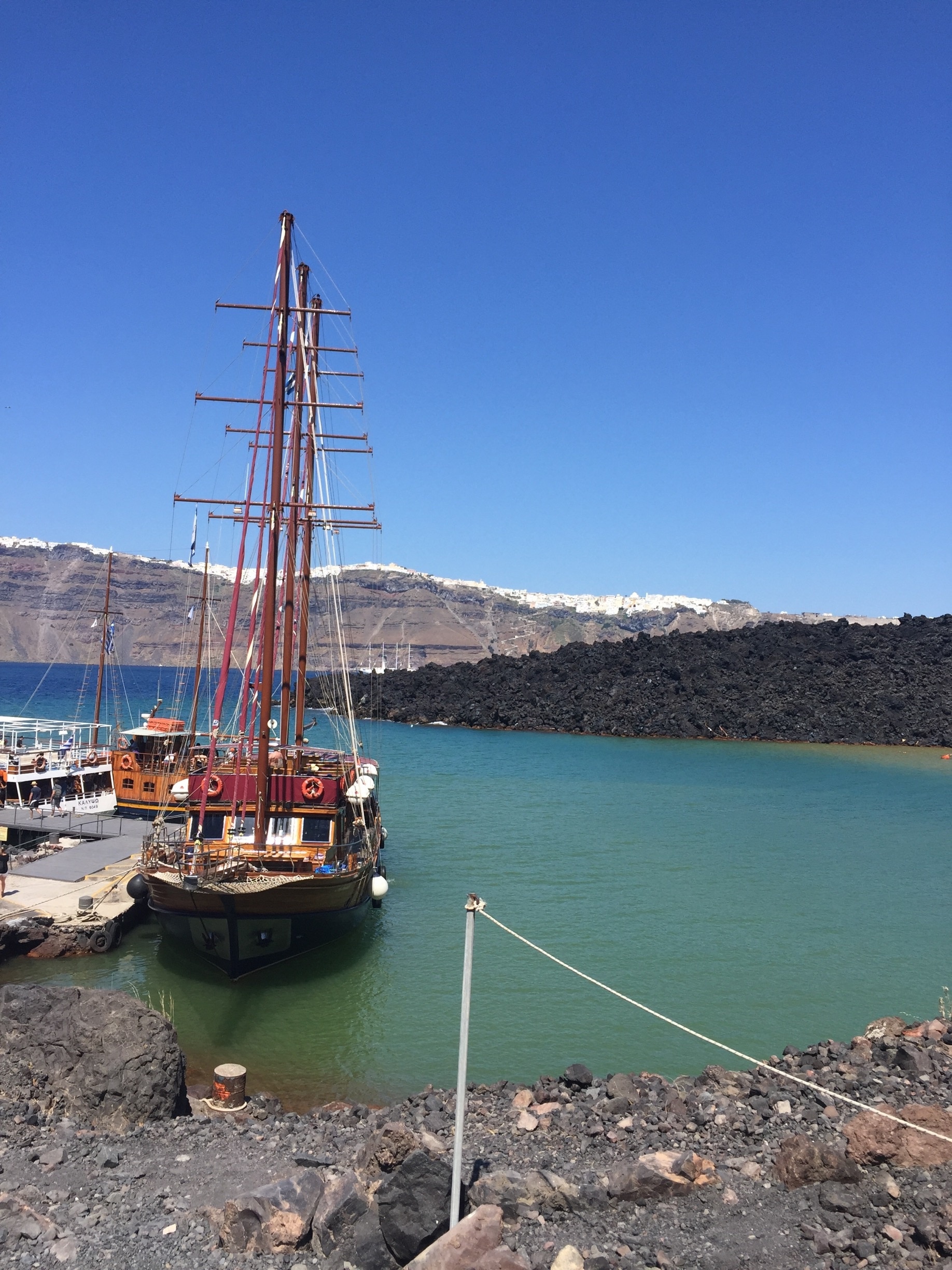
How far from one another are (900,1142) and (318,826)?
46.8 ft

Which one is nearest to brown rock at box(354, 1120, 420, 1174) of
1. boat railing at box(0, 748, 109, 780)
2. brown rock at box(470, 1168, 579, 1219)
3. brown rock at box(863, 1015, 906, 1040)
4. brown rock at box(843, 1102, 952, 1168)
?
brown rock at box(470, 1168, 579, 1219)

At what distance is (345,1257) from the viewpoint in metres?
7.97

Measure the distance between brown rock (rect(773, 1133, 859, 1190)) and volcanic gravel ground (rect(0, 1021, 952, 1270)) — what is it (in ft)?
0.30

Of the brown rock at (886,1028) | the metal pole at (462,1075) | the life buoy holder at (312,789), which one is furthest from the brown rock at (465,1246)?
the life buoy holder at (312,789)

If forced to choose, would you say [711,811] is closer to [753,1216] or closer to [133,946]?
[133,946]

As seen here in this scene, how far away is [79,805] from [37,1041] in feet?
71.3

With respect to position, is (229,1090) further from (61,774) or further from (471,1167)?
(61,774)

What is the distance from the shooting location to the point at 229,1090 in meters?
12.4

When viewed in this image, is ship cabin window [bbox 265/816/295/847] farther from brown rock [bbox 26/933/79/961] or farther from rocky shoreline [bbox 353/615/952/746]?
rocky shoreline [bbox 353/615/952/746]

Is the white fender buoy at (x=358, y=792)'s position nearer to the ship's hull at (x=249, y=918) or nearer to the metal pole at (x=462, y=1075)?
the ship's hull at (x=249, y=918)

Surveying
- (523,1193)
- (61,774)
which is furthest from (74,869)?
(523,1193)

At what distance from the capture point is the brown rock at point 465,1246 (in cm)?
728

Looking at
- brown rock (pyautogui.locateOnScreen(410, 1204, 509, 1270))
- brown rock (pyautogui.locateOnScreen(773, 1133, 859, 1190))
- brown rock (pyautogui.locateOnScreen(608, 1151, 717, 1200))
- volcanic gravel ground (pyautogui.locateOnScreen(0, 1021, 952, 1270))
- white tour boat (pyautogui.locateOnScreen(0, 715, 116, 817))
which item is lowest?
volcanic gravel ground (pyautogui.locateOnScreen(0, 1021, 952, 1270))

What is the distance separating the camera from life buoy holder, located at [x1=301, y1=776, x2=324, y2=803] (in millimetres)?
21281
